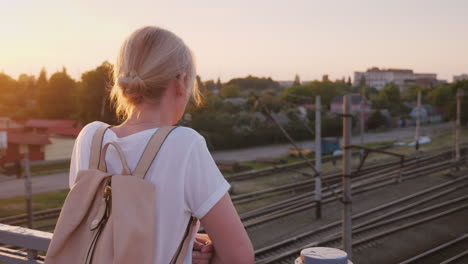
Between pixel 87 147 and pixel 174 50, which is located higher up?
pixel 174 50

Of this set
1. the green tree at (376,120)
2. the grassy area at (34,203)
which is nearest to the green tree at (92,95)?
the grassy area at (34,203)

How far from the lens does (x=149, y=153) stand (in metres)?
1.33

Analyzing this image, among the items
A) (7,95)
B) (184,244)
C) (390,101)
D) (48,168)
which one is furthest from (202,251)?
(390,101)

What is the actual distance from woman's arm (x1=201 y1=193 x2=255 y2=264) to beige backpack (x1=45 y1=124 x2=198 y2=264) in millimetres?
87

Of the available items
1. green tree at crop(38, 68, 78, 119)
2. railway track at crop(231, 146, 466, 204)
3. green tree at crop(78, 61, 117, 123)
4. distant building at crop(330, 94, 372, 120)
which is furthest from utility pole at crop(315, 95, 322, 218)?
distant building at crop(330, 94, 372, 120)

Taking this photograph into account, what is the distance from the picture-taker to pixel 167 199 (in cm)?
134

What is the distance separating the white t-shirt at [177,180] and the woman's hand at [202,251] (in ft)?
0.33

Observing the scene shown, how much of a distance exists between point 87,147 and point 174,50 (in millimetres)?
429

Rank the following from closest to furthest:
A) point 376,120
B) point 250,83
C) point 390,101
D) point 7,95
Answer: point 7,95
point 376,120
point 390,101
point 250,83

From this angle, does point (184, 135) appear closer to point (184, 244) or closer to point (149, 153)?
point (149, 153)

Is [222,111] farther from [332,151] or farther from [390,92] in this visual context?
[390,92]

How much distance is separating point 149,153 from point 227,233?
12.8 inches

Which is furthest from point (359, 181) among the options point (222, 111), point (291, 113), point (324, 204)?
point (291, 113)

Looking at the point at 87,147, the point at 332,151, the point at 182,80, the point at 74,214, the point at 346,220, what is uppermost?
the point at 182,80
